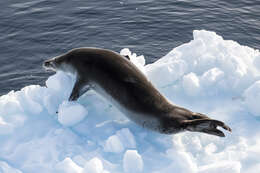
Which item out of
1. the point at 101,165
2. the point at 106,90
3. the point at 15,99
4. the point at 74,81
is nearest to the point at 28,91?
the point at 15,99

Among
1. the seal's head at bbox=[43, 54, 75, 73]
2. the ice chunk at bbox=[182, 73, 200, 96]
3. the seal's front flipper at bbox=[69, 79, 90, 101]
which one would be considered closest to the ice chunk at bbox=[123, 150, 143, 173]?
the seal's front flipper at bbox=[69, 79, 90, 101]

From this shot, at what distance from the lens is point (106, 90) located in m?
7.07

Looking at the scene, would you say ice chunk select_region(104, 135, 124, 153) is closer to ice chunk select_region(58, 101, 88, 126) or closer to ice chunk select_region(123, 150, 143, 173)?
ice chunk select_region(123, 150, 143, 173)

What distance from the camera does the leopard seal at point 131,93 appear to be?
6.27 m

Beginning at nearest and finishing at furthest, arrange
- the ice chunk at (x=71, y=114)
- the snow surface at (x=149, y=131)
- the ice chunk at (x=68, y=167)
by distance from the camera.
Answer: the ice chunk at (x=68, y=167), the snow surface at (x=149, y=131), the ice chunk at (x=71, y=114)

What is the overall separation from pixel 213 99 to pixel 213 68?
65cm

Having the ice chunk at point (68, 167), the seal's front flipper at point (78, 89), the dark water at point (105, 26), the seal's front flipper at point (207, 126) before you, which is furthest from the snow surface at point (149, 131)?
the dark water at point (105, 26)

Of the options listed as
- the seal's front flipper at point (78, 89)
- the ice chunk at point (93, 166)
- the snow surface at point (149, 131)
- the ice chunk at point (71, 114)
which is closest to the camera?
the ice chunk at point (93, 166)

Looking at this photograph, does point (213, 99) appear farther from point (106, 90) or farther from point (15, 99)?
point (15, 99)

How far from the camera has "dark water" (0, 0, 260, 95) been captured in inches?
525

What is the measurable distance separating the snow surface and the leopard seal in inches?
7.9

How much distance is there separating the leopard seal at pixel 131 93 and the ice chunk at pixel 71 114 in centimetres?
43

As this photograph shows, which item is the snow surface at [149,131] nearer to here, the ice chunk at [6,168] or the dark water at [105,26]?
the ice chunk at [6,168]

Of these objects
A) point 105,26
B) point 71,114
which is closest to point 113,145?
point 71,114
